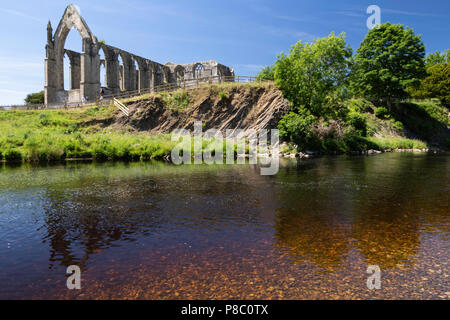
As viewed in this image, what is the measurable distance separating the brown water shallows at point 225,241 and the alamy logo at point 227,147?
14.2 m

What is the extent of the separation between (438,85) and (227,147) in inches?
2080

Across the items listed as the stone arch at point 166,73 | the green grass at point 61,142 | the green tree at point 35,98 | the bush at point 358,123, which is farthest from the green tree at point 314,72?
the green tree at point 35,98

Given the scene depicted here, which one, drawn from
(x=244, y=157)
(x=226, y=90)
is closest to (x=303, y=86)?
(x=226, y=90)

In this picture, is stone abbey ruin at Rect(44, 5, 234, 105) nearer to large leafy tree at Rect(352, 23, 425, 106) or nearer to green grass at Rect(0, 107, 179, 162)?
green grass at Rect(0, 107, 179, 162)

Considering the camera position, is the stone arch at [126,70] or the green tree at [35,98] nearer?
the stone arch at [126,70]

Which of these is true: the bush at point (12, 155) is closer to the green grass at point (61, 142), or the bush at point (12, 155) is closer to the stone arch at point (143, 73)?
the green grass at point (61, 142)

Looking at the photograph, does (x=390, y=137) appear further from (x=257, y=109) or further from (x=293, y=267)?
(x=293, y=267)

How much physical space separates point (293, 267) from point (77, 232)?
598 cm

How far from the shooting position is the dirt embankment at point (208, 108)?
41875 mm

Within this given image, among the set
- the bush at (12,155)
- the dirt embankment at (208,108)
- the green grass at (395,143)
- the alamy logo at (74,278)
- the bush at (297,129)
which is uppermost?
the dirt embankment at (208,108)

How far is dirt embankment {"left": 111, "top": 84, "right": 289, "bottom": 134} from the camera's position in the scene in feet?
137

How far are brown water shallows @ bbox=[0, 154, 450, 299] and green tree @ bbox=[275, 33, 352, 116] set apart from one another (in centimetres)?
2916

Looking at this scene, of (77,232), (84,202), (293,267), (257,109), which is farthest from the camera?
(257,109)
